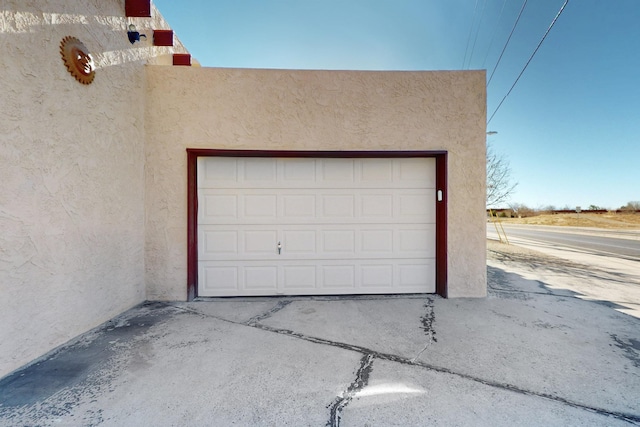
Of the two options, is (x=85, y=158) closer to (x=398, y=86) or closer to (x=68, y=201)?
(x=68, y=201)

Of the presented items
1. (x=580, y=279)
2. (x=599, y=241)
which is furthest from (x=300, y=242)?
(x=599, y=241)

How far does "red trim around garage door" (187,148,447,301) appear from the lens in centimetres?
441

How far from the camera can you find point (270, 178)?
467 cm

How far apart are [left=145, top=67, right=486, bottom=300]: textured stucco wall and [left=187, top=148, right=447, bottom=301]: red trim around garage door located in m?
0.09

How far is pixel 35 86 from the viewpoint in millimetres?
2699

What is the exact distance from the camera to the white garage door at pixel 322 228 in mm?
4637

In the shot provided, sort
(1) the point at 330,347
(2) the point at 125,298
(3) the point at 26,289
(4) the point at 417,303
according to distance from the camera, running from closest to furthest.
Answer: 1. (3) the point at 26,289
2. (1) the point at 330,347
3. (2) the point at 125,298
4. (4) the point at 417,303

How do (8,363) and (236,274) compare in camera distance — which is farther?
(236,274)

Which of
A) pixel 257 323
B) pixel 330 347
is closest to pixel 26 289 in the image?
pixel 257 323

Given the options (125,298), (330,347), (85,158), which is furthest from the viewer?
(125,298)

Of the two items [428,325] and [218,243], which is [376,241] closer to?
[428,325]

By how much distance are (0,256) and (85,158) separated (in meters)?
1.40

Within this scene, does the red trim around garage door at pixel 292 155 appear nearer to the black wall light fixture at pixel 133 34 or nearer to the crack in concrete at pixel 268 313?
the crack in concrete at pixel 268 313

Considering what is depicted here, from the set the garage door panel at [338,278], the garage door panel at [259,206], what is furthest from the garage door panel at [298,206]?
the garage door panel at [338,278]
